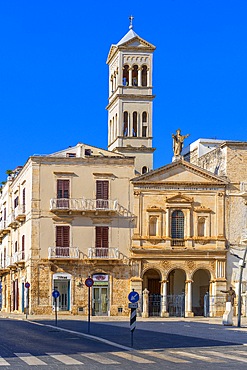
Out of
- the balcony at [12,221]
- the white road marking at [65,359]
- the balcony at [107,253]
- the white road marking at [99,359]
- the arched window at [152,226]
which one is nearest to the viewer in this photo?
the white road marking at [65,359]

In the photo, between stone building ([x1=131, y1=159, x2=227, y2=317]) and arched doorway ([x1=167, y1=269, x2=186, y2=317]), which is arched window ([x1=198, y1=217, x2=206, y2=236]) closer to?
stone building ([x1=131, y1=159, x2=227, y2=317])

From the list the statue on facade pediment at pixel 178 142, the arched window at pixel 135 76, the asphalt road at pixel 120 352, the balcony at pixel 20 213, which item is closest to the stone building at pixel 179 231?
the statue on facade pediment at pixel 178 142

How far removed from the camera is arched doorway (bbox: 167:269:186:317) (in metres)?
58.0

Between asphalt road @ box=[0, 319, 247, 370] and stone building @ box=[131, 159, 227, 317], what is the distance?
25125mm

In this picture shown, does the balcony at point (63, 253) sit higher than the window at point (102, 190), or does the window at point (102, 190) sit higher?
the window at point (102, 190)

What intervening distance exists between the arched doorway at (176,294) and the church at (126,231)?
8 centimetres

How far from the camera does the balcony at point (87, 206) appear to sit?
187 feet

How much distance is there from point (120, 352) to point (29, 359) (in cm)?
377

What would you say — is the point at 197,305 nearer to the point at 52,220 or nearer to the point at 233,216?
the point at 233,216

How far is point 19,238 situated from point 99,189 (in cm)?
962

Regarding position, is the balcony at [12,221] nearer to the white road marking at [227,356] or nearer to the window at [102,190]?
the window at [102,190]

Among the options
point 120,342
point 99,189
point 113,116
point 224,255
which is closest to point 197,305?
point 224,255

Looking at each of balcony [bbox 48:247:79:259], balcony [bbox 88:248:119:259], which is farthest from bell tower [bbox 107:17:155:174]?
balcony [bbox 48:247:79:259]

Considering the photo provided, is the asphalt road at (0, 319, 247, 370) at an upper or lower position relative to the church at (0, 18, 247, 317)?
lower
